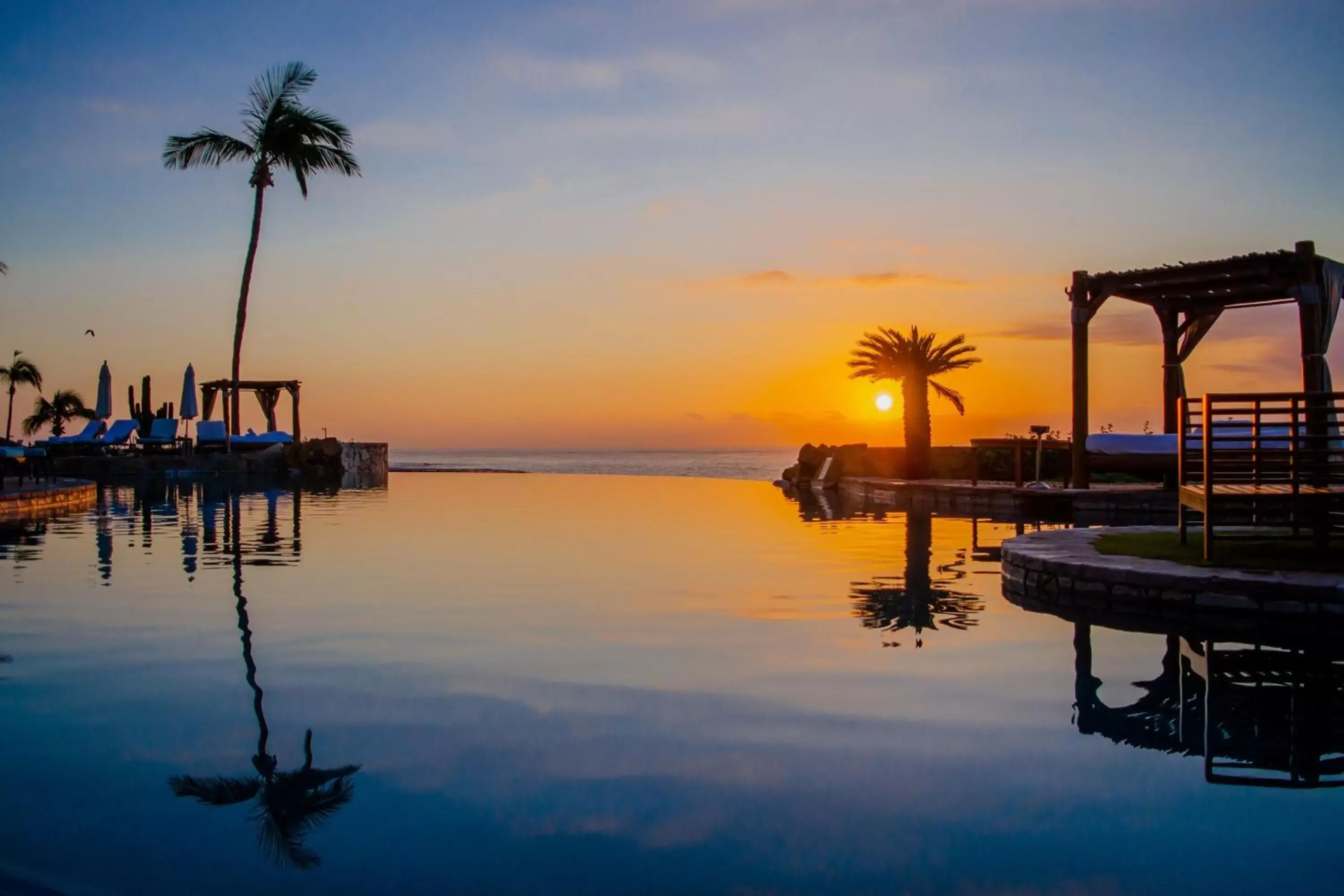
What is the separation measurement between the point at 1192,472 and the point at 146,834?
393 inches

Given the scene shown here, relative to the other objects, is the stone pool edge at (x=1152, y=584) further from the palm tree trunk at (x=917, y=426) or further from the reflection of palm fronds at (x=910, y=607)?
the palm tree trunk at (x=917, y=426)

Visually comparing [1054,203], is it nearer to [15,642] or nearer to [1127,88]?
[1127,88]

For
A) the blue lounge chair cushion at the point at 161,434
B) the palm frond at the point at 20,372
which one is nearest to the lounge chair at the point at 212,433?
the blue lounge chair cushion at the point at 161,434

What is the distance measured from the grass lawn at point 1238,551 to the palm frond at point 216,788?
274 inches

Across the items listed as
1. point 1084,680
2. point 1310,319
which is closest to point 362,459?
point 1310,319

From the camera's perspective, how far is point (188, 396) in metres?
36.2

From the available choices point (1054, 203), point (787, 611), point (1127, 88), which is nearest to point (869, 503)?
point (1054, 203)

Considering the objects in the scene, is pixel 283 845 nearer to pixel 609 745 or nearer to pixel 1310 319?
pixel 609 745

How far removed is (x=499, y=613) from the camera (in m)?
7.68

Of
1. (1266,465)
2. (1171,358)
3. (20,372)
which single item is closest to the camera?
(1266,465)

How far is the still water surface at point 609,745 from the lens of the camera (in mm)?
3072

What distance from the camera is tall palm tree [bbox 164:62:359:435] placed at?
32125mm

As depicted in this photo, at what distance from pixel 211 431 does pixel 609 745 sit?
3547 cm

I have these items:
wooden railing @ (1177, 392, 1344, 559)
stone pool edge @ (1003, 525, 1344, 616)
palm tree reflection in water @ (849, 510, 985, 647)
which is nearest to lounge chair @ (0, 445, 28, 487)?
palm tree reflection in water @ (849, 510, 985, 647)
